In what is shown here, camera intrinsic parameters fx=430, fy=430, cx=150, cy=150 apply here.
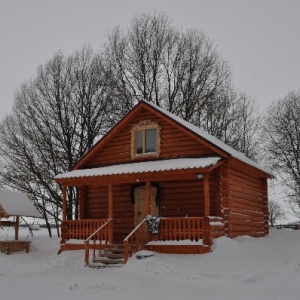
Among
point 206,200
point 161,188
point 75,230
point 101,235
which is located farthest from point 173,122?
point 75,230

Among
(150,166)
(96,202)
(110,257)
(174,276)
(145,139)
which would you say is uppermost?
(145,139)

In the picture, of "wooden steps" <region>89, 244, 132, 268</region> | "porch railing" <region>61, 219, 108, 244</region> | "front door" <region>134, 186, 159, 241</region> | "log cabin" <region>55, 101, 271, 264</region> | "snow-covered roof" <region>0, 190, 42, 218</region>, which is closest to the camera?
"wooden steps" <region>89, 244, 132, 268</region>

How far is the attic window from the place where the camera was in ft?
64.0

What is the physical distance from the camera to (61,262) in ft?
55.1

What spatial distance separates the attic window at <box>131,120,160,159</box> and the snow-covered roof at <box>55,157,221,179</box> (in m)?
0.77

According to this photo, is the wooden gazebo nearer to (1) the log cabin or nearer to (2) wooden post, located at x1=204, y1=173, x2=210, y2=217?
(1) the log cabin

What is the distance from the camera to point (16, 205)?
2258 centimetres

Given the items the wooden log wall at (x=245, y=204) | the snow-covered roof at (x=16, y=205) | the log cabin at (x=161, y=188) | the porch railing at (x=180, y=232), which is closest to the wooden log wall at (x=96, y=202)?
the log cabin at (x=161, y=188)

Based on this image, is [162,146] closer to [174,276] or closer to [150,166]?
[150,166]

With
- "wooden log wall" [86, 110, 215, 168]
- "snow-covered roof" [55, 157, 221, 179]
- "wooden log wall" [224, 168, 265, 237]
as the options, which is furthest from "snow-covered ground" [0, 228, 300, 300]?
"wooden log wall" [86, 110, 215, 168]

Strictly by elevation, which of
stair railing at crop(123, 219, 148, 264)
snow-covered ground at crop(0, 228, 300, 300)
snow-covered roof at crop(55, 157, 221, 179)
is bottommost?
snow-covered ground at crop(0, 228, 300, 300)

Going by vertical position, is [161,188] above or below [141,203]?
above

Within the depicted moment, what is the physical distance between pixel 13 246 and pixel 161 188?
8315 mm

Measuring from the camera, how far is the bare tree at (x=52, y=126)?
28.4 metres
